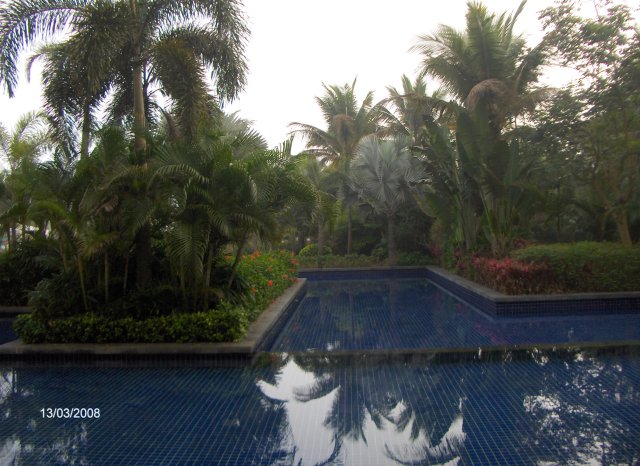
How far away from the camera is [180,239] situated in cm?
610

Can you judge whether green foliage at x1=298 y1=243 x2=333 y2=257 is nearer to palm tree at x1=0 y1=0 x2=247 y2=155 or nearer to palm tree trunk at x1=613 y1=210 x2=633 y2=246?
palm tree trunk at x1=613 y1=210 x2=633 y2=246

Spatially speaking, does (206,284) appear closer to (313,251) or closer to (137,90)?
(137,90)

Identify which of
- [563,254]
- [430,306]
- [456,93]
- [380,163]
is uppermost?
[456,93]

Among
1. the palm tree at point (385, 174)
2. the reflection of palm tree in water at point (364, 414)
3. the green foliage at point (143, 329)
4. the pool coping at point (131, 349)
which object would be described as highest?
the palm tree at point (385, 174)

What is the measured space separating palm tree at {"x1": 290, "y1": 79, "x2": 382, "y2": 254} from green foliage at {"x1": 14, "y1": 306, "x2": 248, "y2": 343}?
17362mm

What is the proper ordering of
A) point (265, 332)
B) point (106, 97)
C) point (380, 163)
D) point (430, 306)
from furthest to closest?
point (380, 163)
point (430, 306)
point (106, 97)
point (265, 332)

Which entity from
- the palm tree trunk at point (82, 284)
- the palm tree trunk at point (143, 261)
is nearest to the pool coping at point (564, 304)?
the palm tree trunk at point (143, 261)

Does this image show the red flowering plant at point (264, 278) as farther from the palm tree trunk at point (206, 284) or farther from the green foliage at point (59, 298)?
the green foliage at point (59, 298)

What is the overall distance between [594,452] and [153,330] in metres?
4.95

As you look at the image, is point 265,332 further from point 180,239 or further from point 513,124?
point 513,124

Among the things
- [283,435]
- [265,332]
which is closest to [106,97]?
[265,332]

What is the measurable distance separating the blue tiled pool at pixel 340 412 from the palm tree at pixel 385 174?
11359mm

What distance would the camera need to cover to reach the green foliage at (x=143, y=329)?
6.37 meters

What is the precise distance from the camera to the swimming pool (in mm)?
3783
